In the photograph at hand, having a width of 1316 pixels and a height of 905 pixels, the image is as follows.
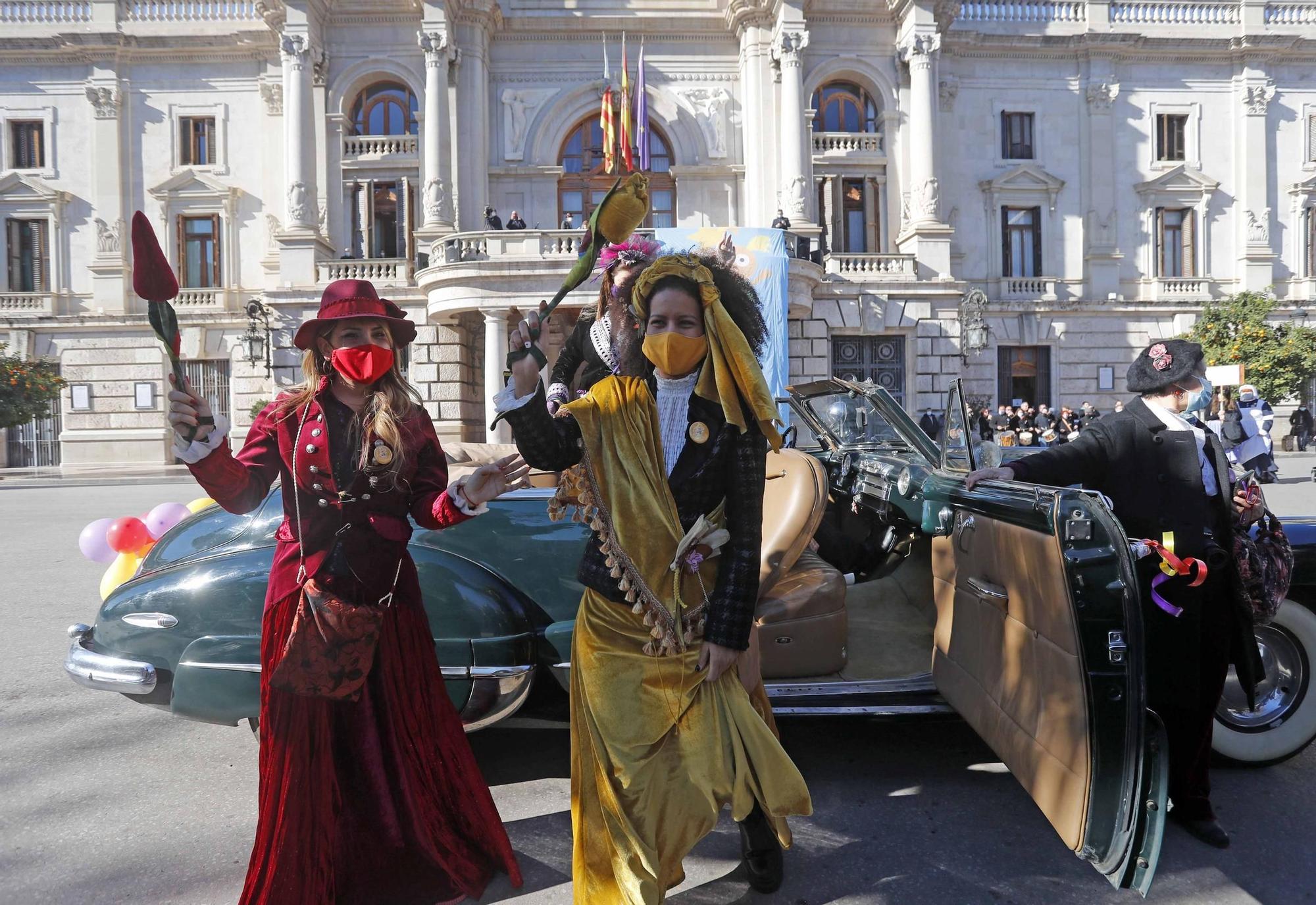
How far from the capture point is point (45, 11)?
2425 centimetres

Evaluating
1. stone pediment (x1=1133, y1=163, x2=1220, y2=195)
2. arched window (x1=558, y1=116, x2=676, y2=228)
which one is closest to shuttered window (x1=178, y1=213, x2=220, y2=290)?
arched window (x1=558, y1=116, x2=676, y2=228)

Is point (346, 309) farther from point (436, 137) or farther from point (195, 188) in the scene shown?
point (195, 188)

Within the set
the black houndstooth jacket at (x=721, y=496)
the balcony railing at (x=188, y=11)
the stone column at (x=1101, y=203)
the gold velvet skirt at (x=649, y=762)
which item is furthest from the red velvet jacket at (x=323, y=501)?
the balcony railing at (x=188, y=11)

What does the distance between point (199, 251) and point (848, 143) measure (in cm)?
1951

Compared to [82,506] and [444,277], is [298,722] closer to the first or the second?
[82,506]

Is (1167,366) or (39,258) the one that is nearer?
(1167,366)

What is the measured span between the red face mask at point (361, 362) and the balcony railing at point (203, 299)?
80.5ft

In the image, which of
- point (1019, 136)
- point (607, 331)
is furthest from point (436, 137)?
point (607, 331)

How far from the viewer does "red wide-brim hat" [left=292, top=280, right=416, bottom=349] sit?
2.40 meters

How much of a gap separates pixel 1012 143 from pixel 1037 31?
135 inches

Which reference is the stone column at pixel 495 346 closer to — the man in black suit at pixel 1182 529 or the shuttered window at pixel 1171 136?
the man in black suit at pixel 1182 529

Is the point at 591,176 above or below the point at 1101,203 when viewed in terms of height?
above

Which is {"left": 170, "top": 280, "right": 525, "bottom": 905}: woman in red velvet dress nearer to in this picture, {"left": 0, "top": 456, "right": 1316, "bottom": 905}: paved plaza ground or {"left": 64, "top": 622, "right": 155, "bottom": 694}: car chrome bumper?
{"left": 0, "top": 456, "right": 1316, "bottom": 905}: paved plaza ground

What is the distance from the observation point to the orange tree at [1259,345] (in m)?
21.1
